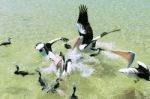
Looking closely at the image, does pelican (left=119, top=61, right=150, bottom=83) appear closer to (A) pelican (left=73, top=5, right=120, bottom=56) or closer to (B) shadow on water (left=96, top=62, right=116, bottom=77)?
(B) shadow on water (left=96, top=62, right=116, bottom=77)

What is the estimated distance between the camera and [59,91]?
10.3 metres

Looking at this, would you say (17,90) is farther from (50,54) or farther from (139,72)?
(139,72)

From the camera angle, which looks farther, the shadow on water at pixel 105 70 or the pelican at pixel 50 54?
the shadow on water at pixel 105 70

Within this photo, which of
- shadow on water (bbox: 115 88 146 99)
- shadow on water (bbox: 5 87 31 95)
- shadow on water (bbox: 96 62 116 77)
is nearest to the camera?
shadow on water (bbox: 115 88 146 99)

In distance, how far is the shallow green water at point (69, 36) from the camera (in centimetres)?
1039

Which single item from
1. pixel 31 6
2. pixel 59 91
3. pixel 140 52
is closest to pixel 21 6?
pixel 31 6

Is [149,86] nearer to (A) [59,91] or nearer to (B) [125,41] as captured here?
(A) [59,91]

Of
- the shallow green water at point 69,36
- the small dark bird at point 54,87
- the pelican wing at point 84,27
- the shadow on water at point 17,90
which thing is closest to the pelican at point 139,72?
the shallow green water at point 69,36

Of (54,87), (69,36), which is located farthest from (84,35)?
(69,36)

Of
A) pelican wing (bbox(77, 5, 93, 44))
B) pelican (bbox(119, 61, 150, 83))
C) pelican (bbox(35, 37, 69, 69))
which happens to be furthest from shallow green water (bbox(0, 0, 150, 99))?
pelican wing (bbox(77, 5, 93, 44))

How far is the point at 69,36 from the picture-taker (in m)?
14.5

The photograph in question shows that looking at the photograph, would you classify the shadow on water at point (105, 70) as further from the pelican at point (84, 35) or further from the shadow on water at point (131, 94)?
the shadow on water at point (131, 94)

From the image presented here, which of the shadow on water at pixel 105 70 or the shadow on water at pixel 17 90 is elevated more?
the shadow on water at pixel 105 70

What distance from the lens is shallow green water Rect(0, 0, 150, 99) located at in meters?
10.4
